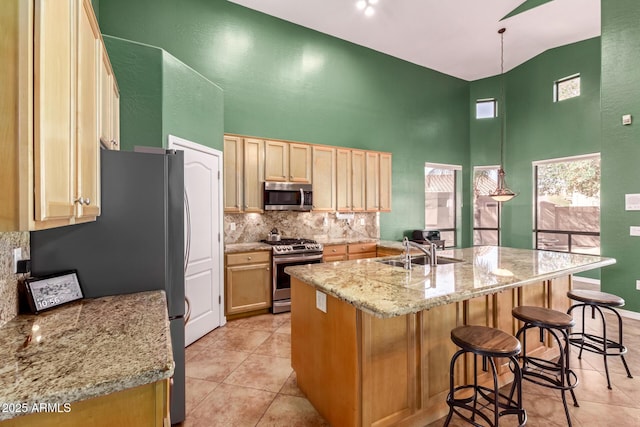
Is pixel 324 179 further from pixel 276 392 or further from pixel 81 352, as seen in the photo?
pixel 81 352

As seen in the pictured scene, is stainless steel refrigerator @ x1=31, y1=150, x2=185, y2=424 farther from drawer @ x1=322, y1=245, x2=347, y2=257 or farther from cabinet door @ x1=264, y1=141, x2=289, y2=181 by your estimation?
drawer @ x1=322, y1=245, x2=347, y2=257

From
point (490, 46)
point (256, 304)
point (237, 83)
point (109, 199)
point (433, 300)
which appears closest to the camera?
point (433, 300)

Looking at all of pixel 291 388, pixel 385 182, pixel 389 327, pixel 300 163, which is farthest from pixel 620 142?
pixel 291 388

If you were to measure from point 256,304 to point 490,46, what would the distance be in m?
6.27

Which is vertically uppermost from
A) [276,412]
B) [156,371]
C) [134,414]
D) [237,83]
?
[237,83]

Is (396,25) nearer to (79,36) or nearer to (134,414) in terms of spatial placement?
(79,36)

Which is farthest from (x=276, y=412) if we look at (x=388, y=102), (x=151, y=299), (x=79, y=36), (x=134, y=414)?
(x=388, y=102)

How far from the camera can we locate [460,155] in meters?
6.95

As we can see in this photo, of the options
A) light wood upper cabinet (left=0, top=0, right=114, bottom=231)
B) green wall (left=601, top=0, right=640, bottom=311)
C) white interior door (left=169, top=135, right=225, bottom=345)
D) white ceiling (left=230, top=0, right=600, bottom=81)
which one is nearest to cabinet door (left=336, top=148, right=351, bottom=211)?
white interior door (left=169, top=135, right=225, bottom=345)

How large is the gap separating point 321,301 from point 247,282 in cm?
221

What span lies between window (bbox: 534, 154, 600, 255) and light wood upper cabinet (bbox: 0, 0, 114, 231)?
7289 mm

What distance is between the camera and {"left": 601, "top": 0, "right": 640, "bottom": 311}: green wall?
3887mm

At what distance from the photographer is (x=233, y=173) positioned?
4.16 meters

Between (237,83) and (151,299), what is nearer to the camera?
(151,299)
